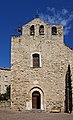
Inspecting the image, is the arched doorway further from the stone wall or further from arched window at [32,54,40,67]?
arched window at [32,54,40,67]

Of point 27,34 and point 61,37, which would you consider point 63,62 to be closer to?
point 61,37

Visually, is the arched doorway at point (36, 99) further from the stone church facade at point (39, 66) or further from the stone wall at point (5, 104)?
the stone wall at point (5, 104)

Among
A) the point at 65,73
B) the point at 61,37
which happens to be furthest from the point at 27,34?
the point at 65,73

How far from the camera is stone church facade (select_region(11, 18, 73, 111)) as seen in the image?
973 inches

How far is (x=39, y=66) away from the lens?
25.3 meters

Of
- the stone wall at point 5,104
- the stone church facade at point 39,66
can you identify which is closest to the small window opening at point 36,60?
the stone church facade at point 39,66

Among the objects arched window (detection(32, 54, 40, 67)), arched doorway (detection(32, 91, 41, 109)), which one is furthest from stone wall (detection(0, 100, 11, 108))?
arched window (detection(32, 54, 40, 67))

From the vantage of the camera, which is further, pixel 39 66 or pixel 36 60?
pixel 36 60

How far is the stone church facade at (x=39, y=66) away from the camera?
24703 mm

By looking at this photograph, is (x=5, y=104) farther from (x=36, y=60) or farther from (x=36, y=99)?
(x=36, y=60)

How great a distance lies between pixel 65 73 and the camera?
2530 cm

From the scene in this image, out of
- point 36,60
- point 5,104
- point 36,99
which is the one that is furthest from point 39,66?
point 5,104

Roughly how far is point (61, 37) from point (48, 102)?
256 inches

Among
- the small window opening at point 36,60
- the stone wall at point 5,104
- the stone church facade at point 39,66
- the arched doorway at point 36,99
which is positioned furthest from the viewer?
the small window opening at point 36,60
